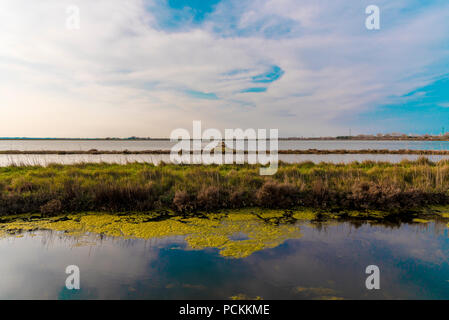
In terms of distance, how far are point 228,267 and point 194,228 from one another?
2.21 metres

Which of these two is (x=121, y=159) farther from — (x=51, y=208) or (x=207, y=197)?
(x=207, y=197)

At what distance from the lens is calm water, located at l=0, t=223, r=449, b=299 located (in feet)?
12.6

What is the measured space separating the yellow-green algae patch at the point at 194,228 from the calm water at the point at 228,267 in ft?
0.97

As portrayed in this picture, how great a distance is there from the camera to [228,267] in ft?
14.8

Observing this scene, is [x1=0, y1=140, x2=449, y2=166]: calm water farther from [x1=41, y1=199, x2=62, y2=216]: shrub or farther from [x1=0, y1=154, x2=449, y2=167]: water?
[x1=41, y1=199, x2=62, y2=216]: shrub

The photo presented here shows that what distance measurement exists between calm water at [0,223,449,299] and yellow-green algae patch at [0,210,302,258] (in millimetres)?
297

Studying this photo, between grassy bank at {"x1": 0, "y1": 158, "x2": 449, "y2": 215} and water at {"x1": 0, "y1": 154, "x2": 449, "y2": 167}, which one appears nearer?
grassy bank at {"x1": 0, "y1": 158, "x2": 449, "y2": 215}

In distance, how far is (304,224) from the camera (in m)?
6.79
